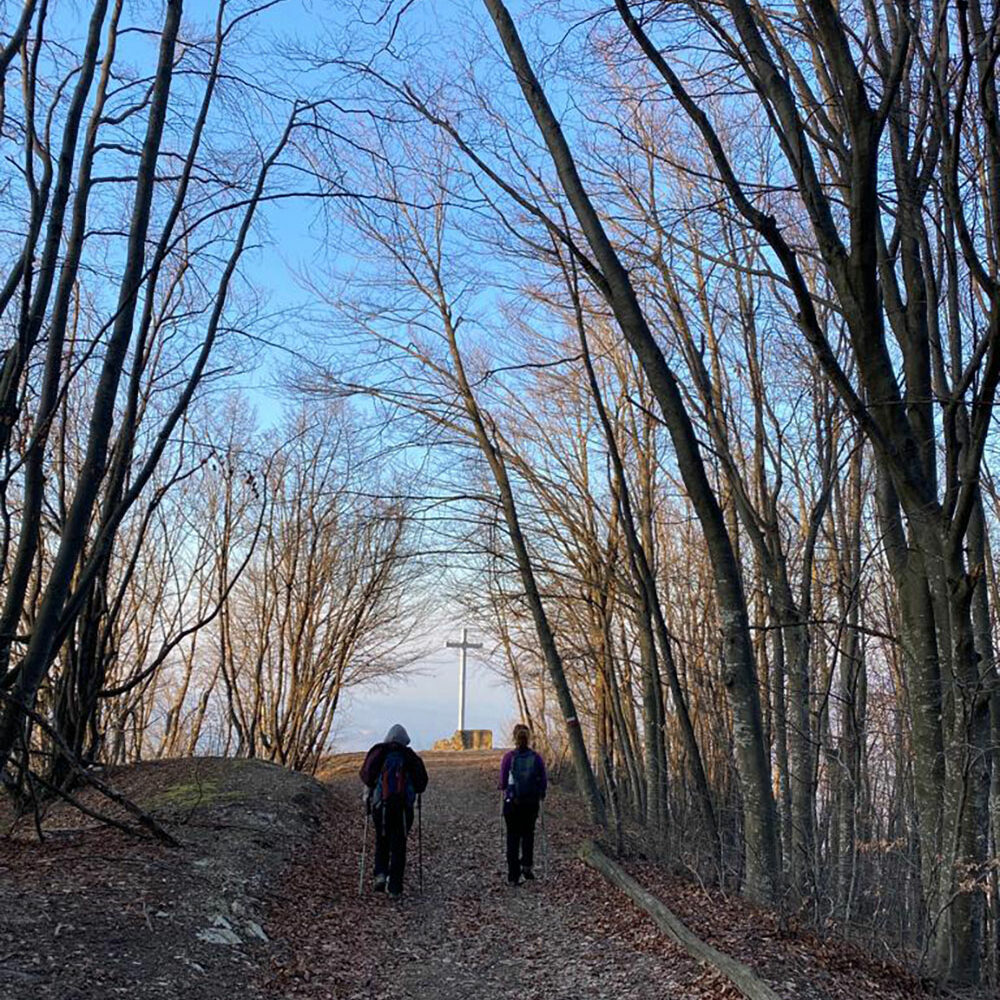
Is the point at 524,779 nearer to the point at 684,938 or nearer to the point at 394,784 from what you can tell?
the point at 394,784

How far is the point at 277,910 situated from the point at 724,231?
7886 millimetres

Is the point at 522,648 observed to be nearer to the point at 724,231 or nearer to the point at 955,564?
the point at 724,231

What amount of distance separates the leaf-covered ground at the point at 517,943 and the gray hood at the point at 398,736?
Answer: 4.69 ft

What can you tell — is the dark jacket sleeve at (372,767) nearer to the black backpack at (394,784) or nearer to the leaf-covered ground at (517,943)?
the black backpack at (394,784)

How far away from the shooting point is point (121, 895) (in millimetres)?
6238

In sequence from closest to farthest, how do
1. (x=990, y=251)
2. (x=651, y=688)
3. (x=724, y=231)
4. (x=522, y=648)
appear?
1. (x=990, y=251)
2. (x=724, y=231)
3. (x=651, y=688)
4. (x=522, y=648)

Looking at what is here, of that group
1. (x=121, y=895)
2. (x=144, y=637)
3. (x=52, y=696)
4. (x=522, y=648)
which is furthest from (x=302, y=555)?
(x=121, y=895)

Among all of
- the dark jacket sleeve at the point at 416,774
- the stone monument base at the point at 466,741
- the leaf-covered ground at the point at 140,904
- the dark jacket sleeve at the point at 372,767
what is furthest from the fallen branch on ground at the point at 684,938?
the stone monument base at the point at 466,741

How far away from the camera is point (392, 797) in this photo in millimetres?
9086

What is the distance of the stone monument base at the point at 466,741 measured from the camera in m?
36.2

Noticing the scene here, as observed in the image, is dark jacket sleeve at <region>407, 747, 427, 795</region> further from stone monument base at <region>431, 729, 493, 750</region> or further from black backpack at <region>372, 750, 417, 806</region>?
stone monument base at <region>431, 729, 493, 750</region>

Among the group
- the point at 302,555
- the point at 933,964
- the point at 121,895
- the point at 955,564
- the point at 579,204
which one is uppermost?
the point at 579,204

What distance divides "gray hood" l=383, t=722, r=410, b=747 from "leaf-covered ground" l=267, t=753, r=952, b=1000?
1.43m

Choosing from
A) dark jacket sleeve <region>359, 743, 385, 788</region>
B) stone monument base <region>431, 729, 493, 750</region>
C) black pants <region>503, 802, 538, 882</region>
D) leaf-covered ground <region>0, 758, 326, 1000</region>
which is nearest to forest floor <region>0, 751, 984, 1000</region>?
leaf-covered ground <region>0, 758, 326, 1000</region>
